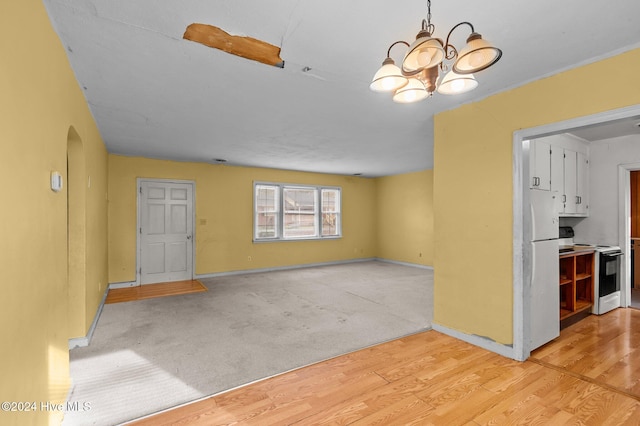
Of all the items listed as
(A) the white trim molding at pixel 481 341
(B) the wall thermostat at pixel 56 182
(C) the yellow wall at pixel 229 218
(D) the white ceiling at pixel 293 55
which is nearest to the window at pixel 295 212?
(C) the yellow wall at pixel 229 218

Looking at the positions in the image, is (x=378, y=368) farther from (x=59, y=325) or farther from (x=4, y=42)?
(x=4, y=42)

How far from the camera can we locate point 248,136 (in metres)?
4.22

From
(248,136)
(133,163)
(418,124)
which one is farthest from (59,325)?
(133,163)

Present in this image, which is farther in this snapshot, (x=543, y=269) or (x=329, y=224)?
(x=329, y=224)

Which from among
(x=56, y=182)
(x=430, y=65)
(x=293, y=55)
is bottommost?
(x=56, y=182)

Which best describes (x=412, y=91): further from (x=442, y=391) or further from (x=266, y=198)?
(x=266, y=198)

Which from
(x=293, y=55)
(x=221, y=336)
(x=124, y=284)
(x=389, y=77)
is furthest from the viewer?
(x=124, y=284)

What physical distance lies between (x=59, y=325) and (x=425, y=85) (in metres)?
2.69

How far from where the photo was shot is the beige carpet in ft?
7.40

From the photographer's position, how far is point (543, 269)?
2.96 m

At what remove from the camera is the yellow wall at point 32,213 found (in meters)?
1.15

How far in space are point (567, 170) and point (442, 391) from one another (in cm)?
347

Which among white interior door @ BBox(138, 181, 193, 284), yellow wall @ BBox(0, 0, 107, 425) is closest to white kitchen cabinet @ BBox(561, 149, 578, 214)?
yellow wall @ BBox(0, 0, 107, 425)

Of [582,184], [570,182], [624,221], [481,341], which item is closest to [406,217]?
[582,184]
